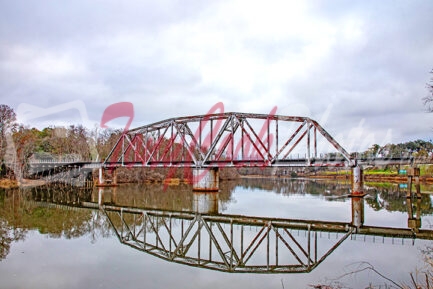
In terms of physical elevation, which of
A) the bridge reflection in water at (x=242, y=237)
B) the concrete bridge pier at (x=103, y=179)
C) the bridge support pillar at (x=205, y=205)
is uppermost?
the concrete bridge pier at (x=103, y=179)

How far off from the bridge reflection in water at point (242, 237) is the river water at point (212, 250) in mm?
44

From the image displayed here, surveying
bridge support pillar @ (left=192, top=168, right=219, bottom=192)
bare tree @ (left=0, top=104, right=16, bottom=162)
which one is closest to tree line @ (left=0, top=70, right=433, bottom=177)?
bare tree @ (left=0, top=104, right=16, bottom=162)

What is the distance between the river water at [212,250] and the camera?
997 cm

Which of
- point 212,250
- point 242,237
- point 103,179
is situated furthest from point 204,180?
point 212,250

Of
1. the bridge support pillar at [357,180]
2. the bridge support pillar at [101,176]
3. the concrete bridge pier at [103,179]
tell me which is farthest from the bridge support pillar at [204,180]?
Answer: the bridge support pillar at [101,176]

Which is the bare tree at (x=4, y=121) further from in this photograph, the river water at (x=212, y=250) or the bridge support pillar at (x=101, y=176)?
the river water at (x=212, y=250)

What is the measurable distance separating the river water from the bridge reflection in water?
0.15 feet

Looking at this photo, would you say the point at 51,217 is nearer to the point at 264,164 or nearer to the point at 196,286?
the point at 196,286

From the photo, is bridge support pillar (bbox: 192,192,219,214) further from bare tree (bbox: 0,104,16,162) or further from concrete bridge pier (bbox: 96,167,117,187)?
bare tree (bbox: 0,104,16,162)

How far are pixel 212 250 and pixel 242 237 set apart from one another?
2.49 m

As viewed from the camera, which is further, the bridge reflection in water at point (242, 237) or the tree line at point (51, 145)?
the tree line at point (51, 145)

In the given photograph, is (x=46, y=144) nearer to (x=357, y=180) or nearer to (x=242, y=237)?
(x=357, y=180)

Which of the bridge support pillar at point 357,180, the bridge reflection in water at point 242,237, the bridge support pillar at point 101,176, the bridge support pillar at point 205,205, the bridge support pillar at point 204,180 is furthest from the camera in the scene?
the bridge support pillar at point 101,176

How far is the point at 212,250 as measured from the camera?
1373cm
